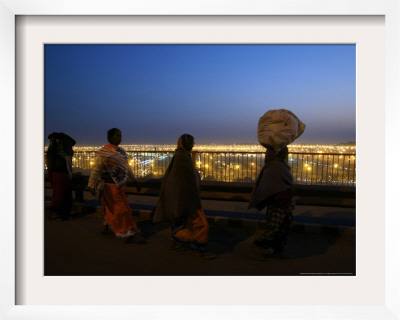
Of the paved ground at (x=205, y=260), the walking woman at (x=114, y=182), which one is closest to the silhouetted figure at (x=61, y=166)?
the paved ground at (x=205, y=260)

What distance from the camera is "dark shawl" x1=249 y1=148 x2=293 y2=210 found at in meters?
4.21

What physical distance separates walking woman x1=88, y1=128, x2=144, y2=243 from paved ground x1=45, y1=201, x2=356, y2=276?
11.7 inches

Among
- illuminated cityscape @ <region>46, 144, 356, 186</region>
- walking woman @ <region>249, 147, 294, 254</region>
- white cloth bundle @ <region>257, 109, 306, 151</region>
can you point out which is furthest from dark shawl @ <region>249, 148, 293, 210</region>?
illuminated cityscape @ <region>46, 144, 356, 186</region>

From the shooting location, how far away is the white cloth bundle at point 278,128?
4137 millimetres

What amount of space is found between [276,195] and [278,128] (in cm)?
84

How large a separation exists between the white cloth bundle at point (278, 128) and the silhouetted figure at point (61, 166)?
12.7 ft

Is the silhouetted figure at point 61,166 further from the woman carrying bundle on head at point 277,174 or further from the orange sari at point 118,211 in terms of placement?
the woman carrying bundle on head at point 277,174

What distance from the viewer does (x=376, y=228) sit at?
12.7ft

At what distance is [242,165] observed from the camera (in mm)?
8742

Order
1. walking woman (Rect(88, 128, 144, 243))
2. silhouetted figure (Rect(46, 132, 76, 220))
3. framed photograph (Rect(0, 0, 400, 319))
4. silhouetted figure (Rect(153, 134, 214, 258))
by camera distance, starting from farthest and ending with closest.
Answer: silhouetted figure (Rect(46, 132, 76, 220)) → walking woman (Rect(88, 128, 144, 243)) → silhouetted figure (Rect(153, 134, 214, 258)) → framed photograph (Rect(0, 0, 400, 319))

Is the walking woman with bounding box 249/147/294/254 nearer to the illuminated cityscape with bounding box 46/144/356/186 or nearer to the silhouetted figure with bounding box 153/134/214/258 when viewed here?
the silhouetted figure with bounding box 153/134/214/258

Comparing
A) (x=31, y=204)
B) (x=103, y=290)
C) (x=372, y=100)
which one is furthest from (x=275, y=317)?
(x=31, y=204)

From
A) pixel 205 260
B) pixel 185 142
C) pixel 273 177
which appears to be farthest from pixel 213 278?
pixel 185 142

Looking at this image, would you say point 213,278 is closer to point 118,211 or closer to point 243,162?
point 118,211
